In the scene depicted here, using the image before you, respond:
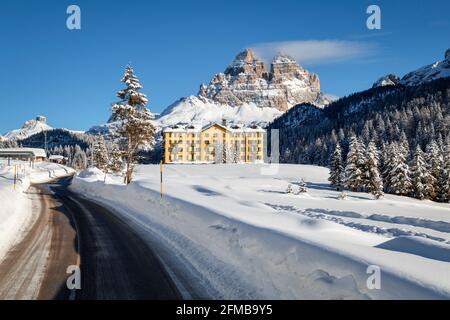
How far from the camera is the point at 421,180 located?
58469 millimetres

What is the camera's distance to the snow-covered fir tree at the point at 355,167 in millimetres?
59394

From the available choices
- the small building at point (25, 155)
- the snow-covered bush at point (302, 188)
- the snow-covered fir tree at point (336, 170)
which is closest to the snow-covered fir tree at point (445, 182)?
the snow-covered fir tree at point (336, 170)

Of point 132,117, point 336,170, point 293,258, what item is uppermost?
point 132,117

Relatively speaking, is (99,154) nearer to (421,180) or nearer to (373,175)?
(373,175)

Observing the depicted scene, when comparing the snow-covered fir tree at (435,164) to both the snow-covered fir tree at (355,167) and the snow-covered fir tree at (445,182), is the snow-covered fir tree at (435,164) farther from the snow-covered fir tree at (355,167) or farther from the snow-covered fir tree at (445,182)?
the snow-covered fir tree at (355,167)

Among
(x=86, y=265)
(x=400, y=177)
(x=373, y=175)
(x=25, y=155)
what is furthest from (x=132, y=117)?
(x=25, y=155)

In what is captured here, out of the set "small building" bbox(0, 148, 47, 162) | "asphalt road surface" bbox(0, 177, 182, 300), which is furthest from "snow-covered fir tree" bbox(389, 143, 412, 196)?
"small building" bbox(0, 148, 47, 162)

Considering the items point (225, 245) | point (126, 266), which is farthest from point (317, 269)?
point (126, 266)

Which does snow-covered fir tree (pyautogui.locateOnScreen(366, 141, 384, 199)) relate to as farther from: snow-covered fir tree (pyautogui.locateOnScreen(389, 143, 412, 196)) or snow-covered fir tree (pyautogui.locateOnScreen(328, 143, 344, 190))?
snow-covered fir tree (pyautogui.locateOnScreen(328, 143, 344, 190))

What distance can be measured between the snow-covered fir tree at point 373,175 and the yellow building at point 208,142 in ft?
171

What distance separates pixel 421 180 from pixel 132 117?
143 ft

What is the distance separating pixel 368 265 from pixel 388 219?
2076 centimetres

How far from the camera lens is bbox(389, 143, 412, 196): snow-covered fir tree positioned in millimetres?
59237

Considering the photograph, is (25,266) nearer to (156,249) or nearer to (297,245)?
(156,249)
